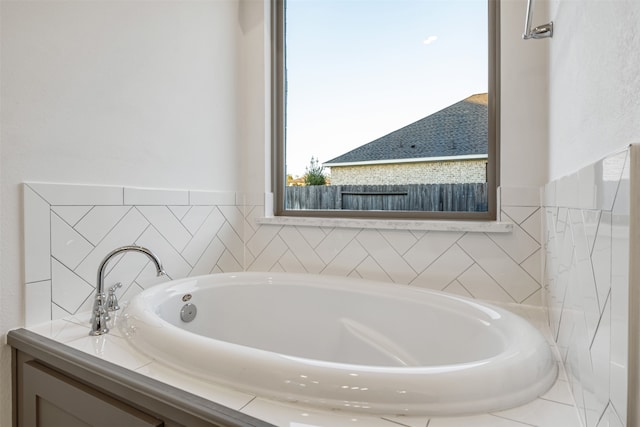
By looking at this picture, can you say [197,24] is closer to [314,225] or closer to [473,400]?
[314,225]

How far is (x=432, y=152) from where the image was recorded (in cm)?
171

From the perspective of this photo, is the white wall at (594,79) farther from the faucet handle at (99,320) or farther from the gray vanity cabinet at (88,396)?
the faucet handle at (99,320)

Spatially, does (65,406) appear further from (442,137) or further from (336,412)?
(442,137)

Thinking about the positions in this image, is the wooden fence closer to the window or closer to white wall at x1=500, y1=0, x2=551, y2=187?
the window

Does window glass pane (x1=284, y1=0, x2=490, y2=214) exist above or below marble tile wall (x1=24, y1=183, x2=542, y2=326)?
above

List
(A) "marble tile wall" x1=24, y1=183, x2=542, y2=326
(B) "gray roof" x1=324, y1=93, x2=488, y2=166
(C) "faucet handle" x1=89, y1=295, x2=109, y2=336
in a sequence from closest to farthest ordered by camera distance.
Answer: (C) "faucet handle" x1=89, y1=295, x2=109, y2=336 < (A) "marble tile wall" x1=24, y1=183, x2=542, y2=326 < (B) "gray roof" x1=324, y1=93, x2=488, y2=166

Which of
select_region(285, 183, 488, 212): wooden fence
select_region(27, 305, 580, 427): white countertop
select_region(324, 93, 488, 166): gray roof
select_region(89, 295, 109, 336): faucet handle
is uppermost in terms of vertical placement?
select_region(324, 93, 488, 166): gray roof

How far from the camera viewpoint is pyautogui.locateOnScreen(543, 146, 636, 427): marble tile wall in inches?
16.5

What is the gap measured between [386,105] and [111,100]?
125 centimetres

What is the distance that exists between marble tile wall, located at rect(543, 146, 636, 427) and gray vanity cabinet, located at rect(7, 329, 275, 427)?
1.77ft

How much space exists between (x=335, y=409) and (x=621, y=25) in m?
0.77

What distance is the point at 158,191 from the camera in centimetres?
158

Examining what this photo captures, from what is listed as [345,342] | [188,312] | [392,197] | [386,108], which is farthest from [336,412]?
[386,108]

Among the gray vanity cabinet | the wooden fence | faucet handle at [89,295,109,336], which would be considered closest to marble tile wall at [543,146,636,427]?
the gray vanity cabinet
